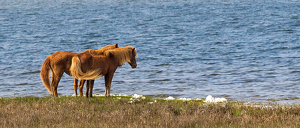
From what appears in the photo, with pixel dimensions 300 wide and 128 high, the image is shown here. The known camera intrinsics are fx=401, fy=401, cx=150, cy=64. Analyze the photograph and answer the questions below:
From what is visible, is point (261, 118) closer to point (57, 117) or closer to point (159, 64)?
point (57, 117)

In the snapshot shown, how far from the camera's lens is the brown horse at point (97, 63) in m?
12.0

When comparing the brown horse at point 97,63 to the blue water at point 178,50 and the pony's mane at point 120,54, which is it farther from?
the blue water at point 178,50

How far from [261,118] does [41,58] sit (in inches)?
891

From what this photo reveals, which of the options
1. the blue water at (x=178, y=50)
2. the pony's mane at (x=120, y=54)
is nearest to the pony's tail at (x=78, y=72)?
the pony's mane at (x=120, y=54)

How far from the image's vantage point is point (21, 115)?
8.99 meters

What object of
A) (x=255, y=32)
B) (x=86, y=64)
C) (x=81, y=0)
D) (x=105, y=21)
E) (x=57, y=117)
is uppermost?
(x=81, y=0)

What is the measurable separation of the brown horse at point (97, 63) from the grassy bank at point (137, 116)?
4.34ft

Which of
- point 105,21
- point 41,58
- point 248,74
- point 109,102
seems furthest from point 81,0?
point 109,102

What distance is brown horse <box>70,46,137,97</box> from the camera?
11977mm

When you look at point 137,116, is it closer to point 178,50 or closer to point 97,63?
point 97,63

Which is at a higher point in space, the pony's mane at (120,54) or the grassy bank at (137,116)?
the pony's mane at (120,54)

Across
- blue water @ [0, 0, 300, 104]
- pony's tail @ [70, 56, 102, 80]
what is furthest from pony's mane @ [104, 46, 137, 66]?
blue water @ [0, 0, 300, 104]

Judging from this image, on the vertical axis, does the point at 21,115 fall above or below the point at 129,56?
below

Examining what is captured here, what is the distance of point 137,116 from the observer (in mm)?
9164
